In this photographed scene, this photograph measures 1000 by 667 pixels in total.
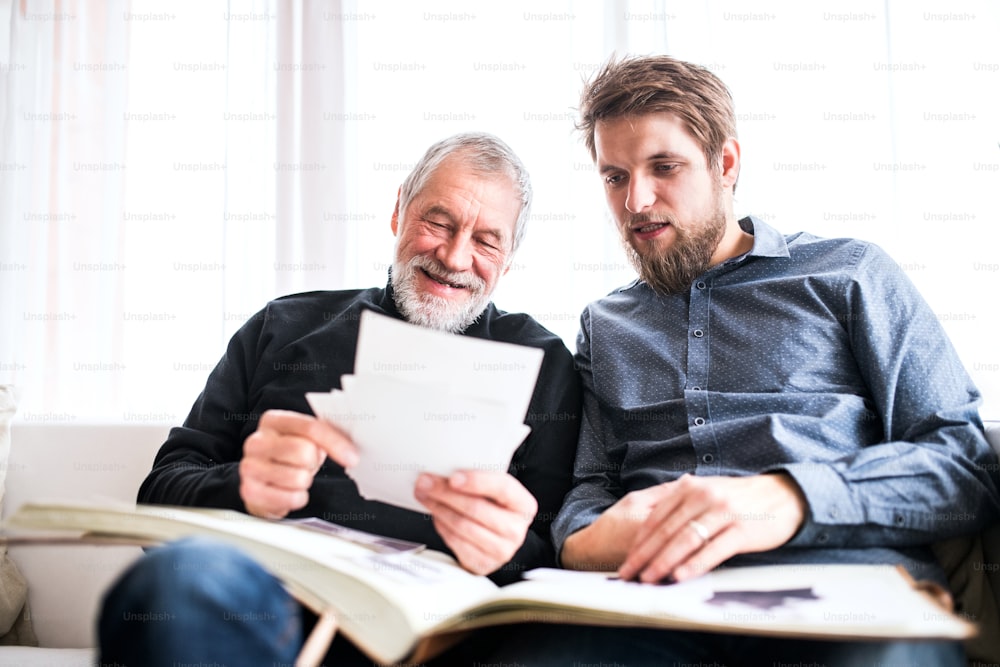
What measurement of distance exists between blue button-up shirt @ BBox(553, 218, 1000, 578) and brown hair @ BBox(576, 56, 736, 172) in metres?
0.21

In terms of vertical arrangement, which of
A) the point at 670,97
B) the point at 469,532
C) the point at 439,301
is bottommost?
the point at 469,532

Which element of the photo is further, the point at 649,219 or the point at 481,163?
the point at 481,163

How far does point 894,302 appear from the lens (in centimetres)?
134

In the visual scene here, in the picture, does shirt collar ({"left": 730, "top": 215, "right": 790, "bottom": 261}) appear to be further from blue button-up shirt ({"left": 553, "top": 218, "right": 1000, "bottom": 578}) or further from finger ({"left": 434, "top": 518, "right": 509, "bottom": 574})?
finger ({"left": 434, "top": 518, "right": 509, "bottom": 574})

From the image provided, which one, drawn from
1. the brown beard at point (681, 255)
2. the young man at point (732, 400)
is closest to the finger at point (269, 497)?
Result: the young man at point (732, 400)

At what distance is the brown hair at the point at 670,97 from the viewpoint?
149 cm

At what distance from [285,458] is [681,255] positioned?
82 cm

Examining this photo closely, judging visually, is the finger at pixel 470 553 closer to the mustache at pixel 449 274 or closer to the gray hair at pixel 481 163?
the mustache at pixel 449 274

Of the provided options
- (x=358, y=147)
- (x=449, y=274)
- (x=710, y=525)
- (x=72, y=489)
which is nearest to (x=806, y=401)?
(x=710, y=525)

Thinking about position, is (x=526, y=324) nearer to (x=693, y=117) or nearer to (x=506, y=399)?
(x=693, y=117)

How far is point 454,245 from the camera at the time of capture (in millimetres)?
1551

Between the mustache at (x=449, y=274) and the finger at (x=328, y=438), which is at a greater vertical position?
the mustache at (x=449, y=274)

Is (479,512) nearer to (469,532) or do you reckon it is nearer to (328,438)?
(469,532)

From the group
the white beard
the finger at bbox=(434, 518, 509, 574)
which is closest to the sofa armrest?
the white beard
